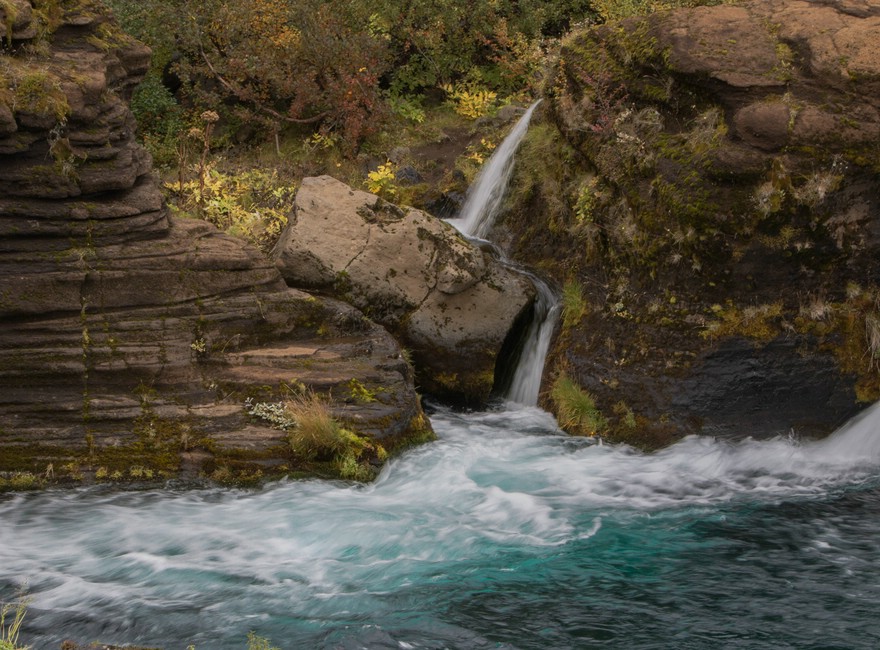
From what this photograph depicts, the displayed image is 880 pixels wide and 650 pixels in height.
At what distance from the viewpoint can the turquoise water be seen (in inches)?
242

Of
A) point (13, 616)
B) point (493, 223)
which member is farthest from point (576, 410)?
point (13, 616)

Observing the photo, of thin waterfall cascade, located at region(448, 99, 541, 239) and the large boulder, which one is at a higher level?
thin waterfall cascade, located at region(448, 99, 541, 239)

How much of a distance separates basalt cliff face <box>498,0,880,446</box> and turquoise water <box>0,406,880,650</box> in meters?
0.58

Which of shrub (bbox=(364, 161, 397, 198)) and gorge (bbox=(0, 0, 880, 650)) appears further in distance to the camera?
shrub (bbox=(364, 161, 397, 198))

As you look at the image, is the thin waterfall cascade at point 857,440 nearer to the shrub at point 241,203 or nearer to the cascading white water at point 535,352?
the cascading white water at point 535,352

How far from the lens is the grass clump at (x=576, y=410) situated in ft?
A: 33.9

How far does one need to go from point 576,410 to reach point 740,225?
286cm

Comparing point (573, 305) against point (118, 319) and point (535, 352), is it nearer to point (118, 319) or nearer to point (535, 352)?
point (535, 352)

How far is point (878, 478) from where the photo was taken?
28.7 ft

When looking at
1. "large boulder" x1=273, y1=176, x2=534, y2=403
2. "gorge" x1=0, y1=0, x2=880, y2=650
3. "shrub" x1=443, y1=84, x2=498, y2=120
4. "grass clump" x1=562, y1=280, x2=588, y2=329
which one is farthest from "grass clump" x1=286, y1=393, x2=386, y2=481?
"shrub" x1=443, y1=84, x2=498, y2=120

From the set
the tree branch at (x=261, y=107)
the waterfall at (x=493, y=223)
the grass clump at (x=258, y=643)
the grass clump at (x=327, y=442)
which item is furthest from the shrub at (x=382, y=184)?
the grass clump at (x=258, y=643)

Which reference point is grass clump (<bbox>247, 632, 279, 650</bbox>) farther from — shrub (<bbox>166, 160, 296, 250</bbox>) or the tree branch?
the tree branch

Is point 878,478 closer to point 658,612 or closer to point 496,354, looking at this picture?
point 658,612

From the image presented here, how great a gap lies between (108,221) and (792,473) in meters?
7.67
